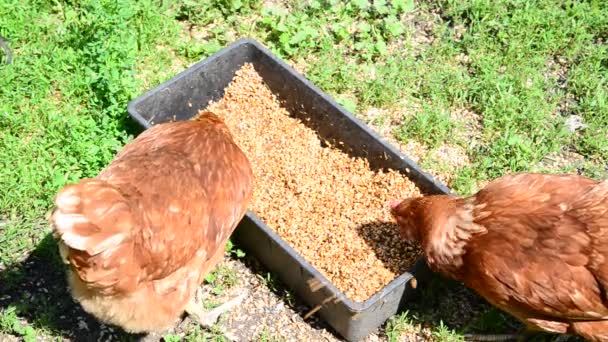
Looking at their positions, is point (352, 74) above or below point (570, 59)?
below

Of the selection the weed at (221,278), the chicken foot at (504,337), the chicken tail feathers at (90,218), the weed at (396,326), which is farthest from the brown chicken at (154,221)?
the chicken foot at (504,337)

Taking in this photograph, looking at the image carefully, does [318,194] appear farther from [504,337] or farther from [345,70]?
[504,337]

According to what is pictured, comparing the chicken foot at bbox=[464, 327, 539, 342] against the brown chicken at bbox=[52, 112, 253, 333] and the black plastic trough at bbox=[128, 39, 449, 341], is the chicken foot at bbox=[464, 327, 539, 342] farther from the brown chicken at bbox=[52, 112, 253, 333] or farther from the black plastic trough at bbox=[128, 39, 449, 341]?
the brown chicken at bbox=[52, 112, 253, 333]

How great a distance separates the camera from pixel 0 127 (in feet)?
17.0

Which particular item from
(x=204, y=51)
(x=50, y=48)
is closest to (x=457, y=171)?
(x=204, y=51)

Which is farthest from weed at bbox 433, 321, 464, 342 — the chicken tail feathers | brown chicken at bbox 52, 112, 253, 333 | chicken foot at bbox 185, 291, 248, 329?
the chicken tail feathers

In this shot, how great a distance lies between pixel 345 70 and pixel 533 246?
7.20ft

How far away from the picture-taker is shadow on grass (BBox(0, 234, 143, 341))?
14.4 feet

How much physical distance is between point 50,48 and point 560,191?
3.63 meters

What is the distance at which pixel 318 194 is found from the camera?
16.0 ft

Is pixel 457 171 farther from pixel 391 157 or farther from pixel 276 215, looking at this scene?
pixel 276 215

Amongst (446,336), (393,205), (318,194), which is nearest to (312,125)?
(318,194)

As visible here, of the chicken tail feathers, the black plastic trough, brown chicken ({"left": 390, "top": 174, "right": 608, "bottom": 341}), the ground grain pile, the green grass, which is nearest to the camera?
the chicken tail feathers

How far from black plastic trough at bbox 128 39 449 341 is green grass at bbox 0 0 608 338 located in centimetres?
30
